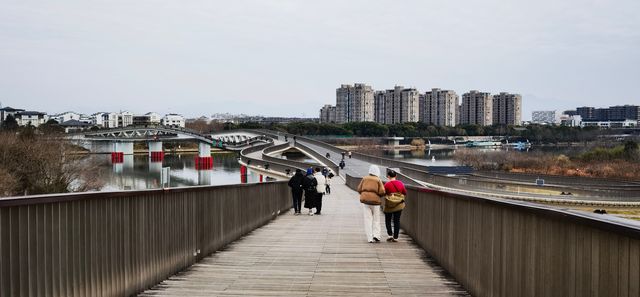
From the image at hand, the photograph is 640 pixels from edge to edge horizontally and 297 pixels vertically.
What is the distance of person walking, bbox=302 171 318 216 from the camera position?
20.5 m

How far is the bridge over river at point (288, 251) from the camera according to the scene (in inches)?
189

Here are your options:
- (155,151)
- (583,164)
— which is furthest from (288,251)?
(155,151)

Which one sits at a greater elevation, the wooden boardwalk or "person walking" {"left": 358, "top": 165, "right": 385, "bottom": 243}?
"person walking" {"left": 358, "top": 165, "right": 385, "bottom": 243}

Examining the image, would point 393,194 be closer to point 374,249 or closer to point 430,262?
point 374,249

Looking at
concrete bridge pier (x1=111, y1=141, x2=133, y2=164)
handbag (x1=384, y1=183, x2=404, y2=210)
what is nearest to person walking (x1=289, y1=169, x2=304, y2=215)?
handbag (x1=384, y1=183, x2=404, y2=210)

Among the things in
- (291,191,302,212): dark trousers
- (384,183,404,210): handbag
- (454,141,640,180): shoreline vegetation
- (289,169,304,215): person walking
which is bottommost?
(454,141,640,180): shoreline vegetation

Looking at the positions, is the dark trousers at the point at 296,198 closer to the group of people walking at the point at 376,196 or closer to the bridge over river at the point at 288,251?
the bridge over river at the point at 288,251

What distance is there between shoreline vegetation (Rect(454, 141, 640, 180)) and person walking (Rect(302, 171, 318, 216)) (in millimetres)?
69983

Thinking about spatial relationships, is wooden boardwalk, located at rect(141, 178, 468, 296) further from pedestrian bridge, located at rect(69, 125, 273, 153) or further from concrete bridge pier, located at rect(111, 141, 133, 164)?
concrete bridge pier, located at rect(111, 141, 133, 164)

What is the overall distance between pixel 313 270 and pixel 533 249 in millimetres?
4313

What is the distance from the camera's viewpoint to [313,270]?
950 centimetres

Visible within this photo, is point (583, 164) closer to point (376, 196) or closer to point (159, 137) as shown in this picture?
point (159, 137)

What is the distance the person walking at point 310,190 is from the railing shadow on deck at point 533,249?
32.8 feet

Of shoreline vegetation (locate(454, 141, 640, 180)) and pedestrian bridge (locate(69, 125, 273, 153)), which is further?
pedestrian bridge (locate(69, 125, 273, 153))
